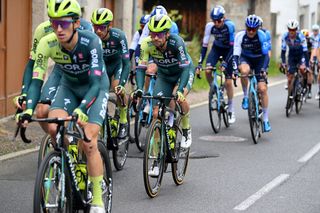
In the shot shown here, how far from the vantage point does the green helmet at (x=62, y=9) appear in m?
7.62

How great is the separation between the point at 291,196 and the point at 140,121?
132 inches

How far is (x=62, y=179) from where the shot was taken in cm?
723

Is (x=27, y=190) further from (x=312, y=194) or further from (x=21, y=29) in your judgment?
(x=21, y=29)

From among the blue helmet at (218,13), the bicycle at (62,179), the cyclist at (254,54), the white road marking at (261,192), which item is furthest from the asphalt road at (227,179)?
the blue helmet at (218,13)

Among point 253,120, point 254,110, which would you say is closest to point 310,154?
point 253,120

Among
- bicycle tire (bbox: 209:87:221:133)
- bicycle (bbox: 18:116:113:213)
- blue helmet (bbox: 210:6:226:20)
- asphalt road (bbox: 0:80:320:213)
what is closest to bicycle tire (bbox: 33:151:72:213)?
bicycle (bbox: 18:116:113:213)

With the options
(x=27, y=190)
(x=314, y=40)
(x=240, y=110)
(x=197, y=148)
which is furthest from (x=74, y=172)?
(x=314, y=40)

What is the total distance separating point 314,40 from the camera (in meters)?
22.7

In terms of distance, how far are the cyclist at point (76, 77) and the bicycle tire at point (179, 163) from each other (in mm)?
2312

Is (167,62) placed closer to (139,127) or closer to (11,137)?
(139,127)

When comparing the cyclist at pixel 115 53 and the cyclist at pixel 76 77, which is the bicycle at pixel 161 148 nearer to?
the cyclist at pixel 115 53

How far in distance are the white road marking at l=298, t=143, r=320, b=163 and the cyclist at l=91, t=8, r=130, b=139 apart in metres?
2.59

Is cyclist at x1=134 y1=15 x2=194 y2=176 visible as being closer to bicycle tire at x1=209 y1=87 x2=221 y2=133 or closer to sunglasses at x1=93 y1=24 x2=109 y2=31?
sunglasses at x1=93 y1=24 x2=109 y2=31

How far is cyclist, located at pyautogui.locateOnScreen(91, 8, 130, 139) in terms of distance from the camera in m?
11.3
